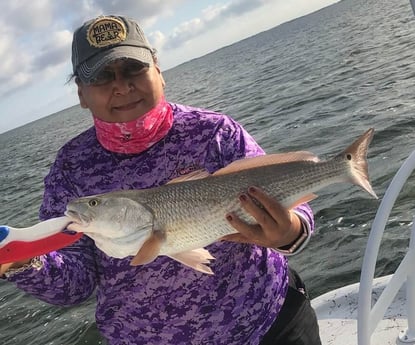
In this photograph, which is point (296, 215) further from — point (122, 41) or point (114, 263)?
point (122, 41)

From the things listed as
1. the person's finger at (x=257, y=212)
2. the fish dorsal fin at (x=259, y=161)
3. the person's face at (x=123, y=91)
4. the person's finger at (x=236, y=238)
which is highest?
the person's face at (x=123, y=91)

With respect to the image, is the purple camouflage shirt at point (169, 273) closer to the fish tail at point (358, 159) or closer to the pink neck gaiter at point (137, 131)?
the pink neck gaiter at point (137, 131)

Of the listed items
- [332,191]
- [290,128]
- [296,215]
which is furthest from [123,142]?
[290,128]

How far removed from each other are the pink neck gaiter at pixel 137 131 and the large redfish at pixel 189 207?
0.47 m

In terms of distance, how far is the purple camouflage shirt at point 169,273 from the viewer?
2984mm

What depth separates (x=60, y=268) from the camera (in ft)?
9.50

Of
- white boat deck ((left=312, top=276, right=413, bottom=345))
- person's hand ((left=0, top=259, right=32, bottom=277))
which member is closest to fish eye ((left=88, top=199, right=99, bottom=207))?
person's hand ((left=0, top=259, right=32, bottom=277))

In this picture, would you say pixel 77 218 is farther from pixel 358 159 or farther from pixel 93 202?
pixel 358 159

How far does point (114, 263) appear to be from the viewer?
3.05 meters

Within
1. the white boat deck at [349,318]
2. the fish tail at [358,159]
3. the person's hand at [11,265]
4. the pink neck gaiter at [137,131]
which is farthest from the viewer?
the white boat deck at [349,318]

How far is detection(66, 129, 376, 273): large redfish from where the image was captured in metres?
2.61

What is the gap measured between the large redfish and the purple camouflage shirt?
Answer: 275mm

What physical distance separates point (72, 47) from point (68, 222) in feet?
3.91

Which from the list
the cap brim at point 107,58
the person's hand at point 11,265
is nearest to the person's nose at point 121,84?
the cap brim at point 107,58
